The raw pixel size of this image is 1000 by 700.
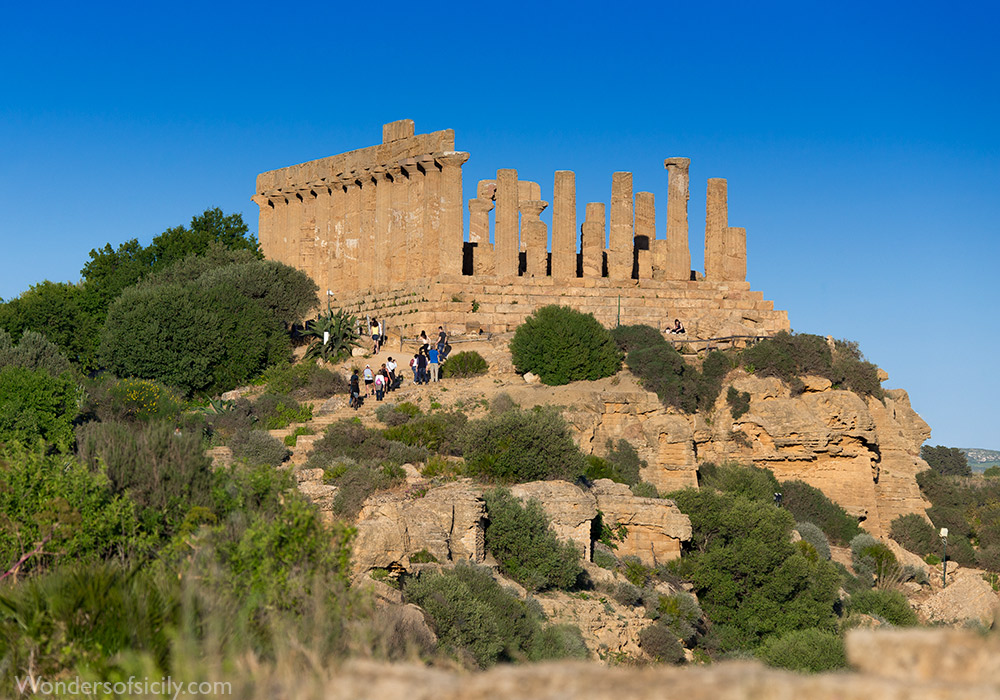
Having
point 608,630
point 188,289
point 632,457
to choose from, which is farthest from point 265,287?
point 608,630

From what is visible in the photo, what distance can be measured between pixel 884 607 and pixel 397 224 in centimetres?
2424

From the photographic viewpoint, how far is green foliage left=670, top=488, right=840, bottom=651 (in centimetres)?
2455

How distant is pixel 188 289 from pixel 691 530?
70.0 feet

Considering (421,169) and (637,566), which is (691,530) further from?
(421,169)

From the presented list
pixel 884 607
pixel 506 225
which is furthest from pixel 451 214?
pixel 884 607

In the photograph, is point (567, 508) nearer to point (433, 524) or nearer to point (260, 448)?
point (433, 524)

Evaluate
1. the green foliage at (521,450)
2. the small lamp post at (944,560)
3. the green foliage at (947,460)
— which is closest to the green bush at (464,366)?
the green foliage at (521,450)

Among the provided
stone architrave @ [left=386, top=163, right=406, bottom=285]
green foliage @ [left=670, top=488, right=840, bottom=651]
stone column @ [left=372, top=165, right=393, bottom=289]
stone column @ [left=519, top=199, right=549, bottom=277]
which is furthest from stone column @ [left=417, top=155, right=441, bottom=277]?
green foliage @ [left=670, top=488, right=840, bottom=651]

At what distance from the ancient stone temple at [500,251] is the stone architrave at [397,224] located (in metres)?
0.05

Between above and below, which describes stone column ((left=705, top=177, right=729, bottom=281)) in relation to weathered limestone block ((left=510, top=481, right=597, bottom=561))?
above

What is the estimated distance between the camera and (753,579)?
25.4 meters

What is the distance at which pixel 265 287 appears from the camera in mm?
42219

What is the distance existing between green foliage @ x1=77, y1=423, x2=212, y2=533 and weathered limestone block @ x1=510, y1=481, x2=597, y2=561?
7.47 meters

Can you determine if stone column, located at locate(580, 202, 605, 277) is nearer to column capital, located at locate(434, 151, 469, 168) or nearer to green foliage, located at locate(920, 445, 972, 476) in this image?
column capital, located at locate(434, 151, 469, 168)
